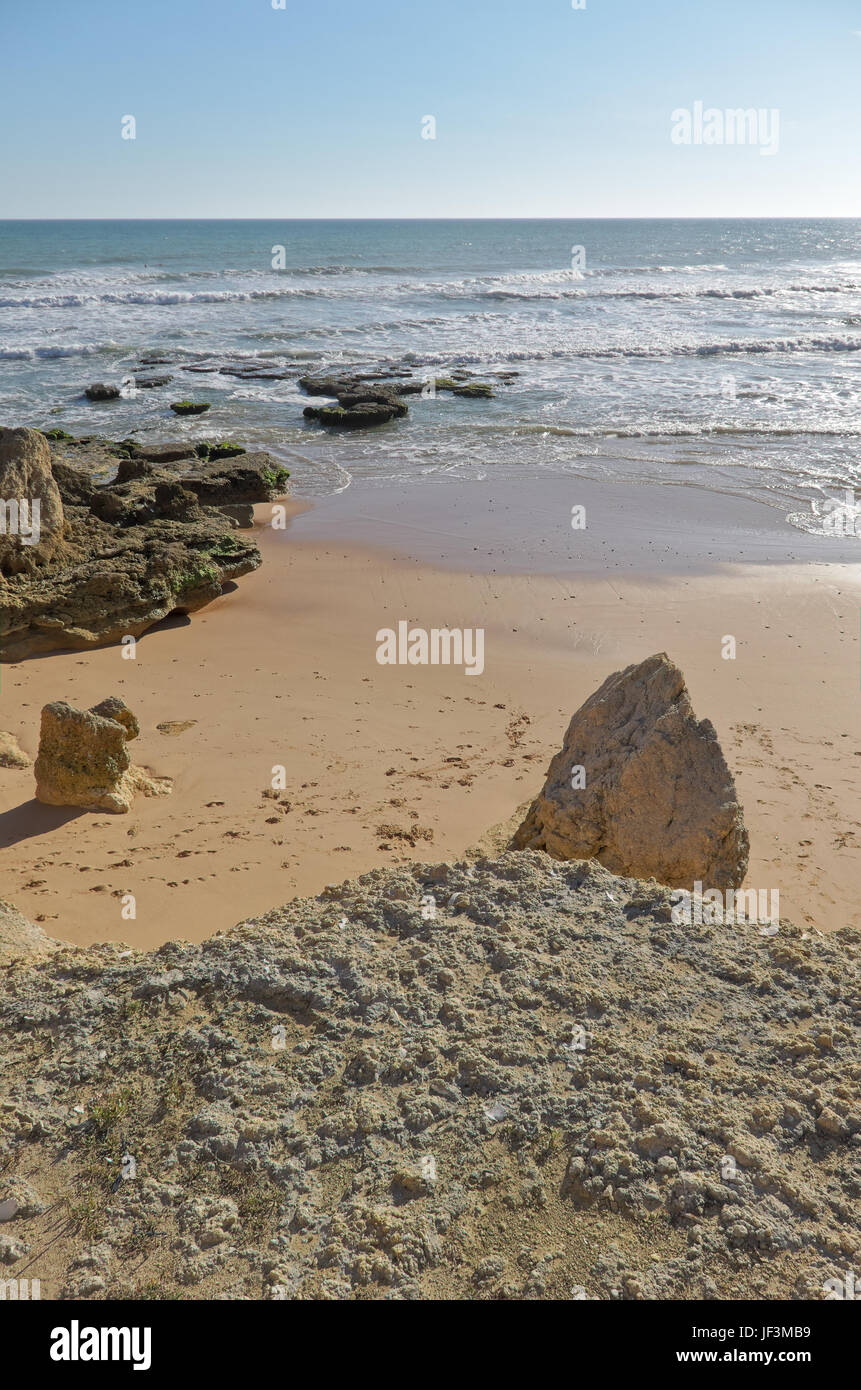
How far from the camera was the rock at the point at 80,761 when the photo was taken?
604 cm

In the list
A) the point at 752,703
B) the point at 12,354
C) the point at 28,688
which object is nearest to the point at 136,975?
the point at 28,688

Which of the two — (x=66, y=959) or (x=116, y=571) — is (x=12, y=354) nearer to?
(x=116, y=571)

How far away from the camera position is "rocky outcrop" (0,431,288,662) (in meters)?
9.05

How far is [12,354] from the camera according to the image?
2841 centimetres

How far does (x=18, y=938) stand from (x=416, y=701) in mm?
4470

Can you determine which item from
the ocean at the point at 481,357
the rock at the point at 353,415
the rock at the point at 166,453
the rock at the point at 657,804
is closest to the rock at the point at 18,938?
the rock at the point at 657,804

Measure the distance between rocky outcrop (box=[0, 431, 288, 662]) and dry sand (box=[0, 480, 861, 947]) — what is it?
301 mm

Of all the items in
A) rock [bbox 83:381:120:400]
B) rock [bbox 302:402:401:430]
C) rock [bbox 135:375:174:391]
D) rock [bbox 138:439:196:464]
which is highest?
rock [bbox 135:375:174:391]

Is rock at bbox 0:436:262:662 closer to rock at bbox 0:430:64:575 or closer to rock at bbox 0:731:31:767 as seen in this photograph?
rock at bbox 0:430:64:575


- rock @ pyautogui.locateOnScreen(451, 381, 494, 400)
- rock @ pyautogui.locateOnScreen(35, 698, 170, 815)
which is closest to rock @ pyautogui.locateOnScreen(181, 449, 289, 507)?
rock @ pyautogui.locateOnScreen(35, 698, 170, 815)

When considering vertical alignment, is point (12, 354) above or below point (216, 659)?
above

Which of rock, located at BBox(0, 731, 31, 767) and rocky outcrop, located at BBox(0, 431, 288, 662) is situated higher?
rocky outcrop, located at BBox(0, 431, 288, 662)

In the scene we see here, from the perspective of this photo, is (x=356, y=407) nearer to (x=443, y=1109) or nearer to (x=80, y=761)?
(x=80, y=761)
